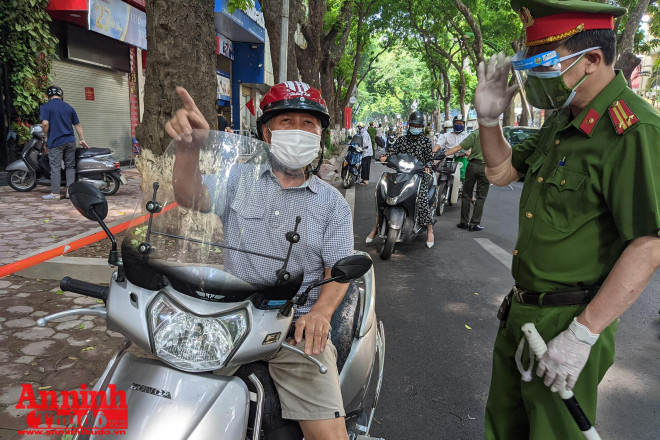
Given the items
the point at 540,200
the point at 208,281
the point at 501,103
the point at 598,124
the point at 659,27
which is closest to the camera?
the point at 208,281

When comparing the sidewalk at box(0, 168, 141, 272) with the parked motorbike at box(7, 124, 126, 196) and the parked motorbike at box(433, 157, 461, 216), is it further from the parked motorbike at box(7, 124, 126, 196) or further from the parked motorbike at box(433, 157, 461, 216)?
the parked motorbike at box(433, 157, 461, 216)

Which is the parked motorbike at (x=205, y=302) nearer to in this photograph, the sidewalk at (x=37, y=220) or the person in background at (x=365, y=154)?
the sidewalk at (x=37, y=220)

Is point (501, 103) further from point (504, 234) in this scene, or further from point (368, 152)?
point (368, 152)

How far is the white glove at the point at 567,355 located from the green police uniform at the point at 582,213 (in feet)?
0.39

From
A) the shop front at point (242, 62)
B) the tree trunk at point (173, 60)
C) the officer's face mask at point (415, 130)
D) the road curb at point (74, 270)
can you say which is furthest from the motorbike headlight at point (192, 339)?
the shop front at point (242, 62)

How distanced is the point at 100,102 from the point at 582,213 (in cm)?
1422

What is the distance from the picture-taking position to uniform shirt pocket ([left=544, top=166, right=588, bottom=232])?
1583 millimetres

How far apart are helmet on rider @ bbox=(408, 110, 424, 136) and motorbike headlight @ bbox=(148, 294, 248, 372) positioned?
232 inches

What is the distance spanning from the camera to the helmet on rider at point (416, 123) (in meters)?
6.74

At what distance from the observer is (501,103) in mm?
1958

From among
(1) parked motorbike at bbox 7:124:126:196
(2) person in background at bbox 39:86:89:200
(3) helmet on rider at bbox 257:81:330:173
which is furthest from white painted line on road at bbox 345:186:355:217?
(3) helmet on rider at bbox 257:81:330:173

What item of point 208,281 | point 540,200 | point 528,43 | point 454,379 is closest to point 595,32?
point 528,43

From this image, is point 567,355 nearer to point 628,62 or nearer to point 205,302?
point 205,302

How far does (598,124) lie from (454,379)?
213 cm
